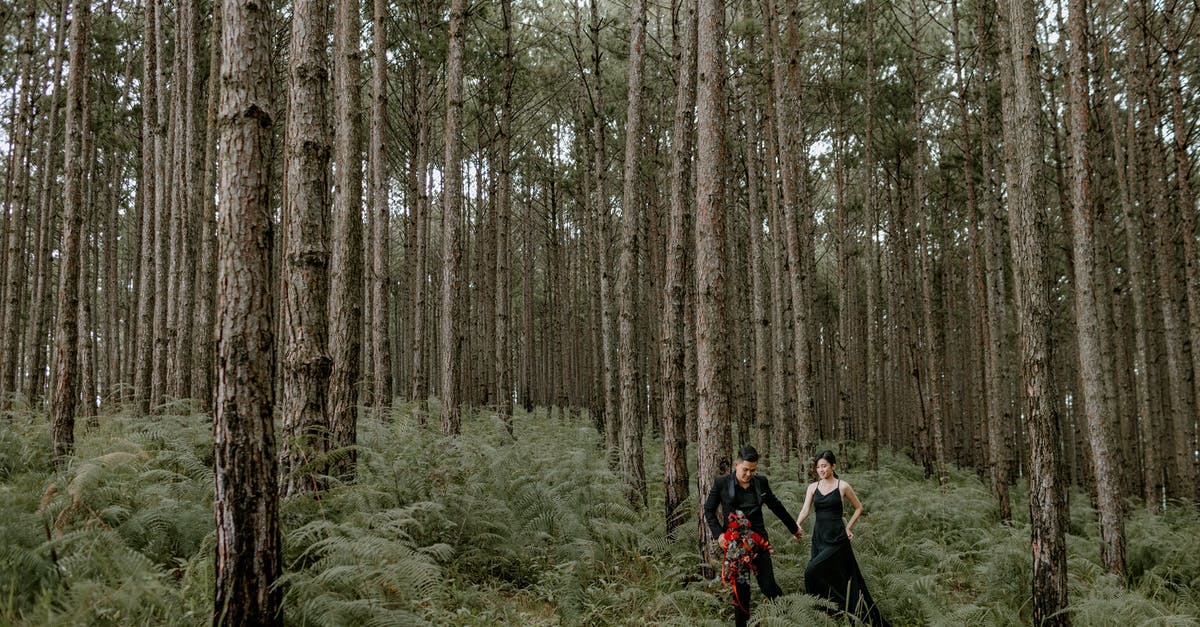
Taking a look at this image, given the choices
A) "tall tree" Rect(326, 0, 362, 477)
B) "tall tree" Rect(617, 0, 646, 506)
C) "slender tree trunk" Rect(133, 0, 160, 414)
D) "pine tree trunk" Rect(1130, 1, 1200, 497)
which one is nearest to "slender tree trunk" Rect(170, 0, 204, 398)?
"slender tree trunk" Rect(133, 0, 160, 414)

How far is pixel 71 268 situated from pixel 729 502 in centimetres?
698

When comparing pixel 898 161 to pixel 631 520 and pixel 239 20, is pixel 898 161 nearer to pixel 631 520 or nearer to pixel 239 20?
pixel 631 520

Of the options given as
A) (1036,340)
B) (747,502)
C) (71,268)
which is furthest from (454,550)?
(1036,340)

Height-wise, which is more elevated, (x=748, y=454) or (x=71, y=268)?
(x=71, y=268)

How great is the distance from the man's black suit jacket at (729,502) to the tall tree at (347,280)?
353cm

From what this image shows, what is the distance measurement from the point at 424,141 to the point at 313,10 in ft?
26.2

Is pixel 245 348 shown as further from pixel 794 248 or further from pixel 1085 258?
pixel 794 248

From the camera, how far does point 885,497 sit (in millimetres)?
11219

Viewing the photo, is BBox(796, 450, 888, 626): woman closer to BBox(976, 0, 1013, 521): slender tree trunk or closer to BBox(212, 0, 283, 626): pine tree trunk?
BBox(212, 0, 283, 626): pine tree trunk

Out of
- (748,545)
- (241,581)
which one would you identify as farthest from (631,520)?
(241,581)

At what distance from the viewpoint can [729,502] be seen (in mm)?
5980

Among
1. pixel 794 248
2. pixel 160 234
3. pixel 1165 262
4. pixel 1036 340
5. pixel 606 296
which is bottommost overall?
pixel 1036 340

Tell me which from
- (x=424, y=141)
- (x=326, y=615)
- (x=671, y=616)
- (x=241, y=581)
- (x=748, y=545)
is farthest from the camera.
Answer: (x=424, y=141)

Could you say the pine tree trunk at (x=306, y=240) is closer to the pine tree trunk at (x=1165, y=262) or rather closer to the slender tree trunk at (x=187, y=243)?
the slender tree trunk at (x=187, y=243)
